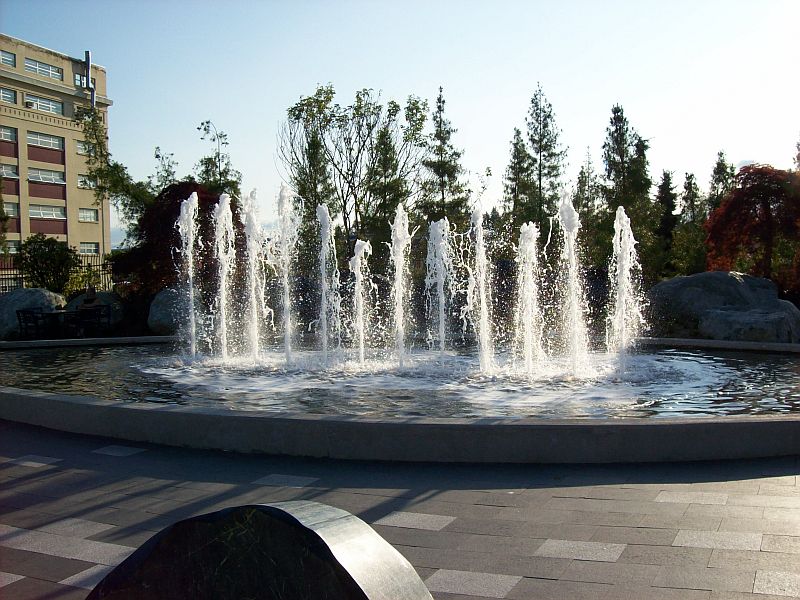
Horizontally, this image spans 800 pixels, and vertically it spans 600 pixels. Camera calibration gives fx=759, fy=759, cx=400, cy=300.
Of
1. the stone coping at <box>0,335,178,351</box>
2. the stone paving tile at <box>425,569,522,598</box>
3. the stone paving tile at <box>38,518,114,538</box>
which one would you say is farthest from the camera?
the stone coping at <box>0,335,178,351</box>

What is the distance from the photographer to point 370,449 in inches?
258

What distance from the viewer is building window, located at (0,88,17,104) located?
5838cm

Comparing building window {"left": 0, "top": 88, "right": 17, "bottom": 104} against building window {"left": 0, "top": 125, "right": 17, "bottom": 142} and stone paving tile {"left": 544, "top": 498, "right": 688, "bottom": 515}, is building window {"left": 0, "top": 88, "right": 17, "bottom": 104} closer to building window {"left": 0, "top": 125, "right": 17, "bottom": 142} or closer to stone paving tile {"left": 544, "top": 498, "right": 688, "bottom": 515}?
building window {"left": 0, "top": 125, "right": 17, "bottom": 142}

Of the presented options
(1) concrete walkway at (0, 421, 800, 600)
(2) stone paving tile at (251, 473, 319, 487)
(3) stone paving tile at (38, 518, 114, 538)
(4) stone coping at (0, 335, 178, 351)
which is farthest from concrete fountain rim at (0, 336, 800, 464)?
(4) stone coping at (0, 335, 178, 351)

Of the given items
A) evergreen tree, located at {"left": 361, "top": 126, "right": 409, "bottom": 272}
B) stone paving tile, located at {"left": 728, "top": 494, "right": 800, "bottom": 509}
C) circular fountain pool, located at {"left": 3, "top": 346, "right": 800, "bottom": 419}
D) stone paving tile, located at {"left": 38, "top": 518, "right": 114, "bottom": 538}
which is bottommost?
stone paving tile, located at {"left": 728, "top": 494, "right": 800, "bottom": 509}

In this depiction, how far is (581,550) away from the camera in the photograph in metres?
4.39

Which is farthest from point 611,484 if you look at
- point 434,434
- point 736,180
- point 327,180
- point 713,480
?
point 327,180

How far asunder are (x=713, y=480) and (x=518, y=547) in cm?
214

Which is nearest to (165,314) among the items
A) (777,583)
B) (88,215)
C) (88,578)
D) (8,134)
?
(88,578)

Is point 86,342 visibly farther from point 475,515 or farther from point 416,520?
point 475,515

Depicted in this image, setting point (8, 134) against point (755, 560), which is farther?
point (8, 134)

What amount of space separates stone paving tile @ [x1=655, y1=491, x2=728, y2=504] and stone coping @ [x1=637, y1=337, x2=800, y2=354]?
9.85 meters

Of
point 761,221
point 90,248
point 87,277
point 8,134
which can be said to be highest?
point 8,134

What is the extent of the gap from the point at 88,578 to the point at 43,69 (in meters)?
68.2
